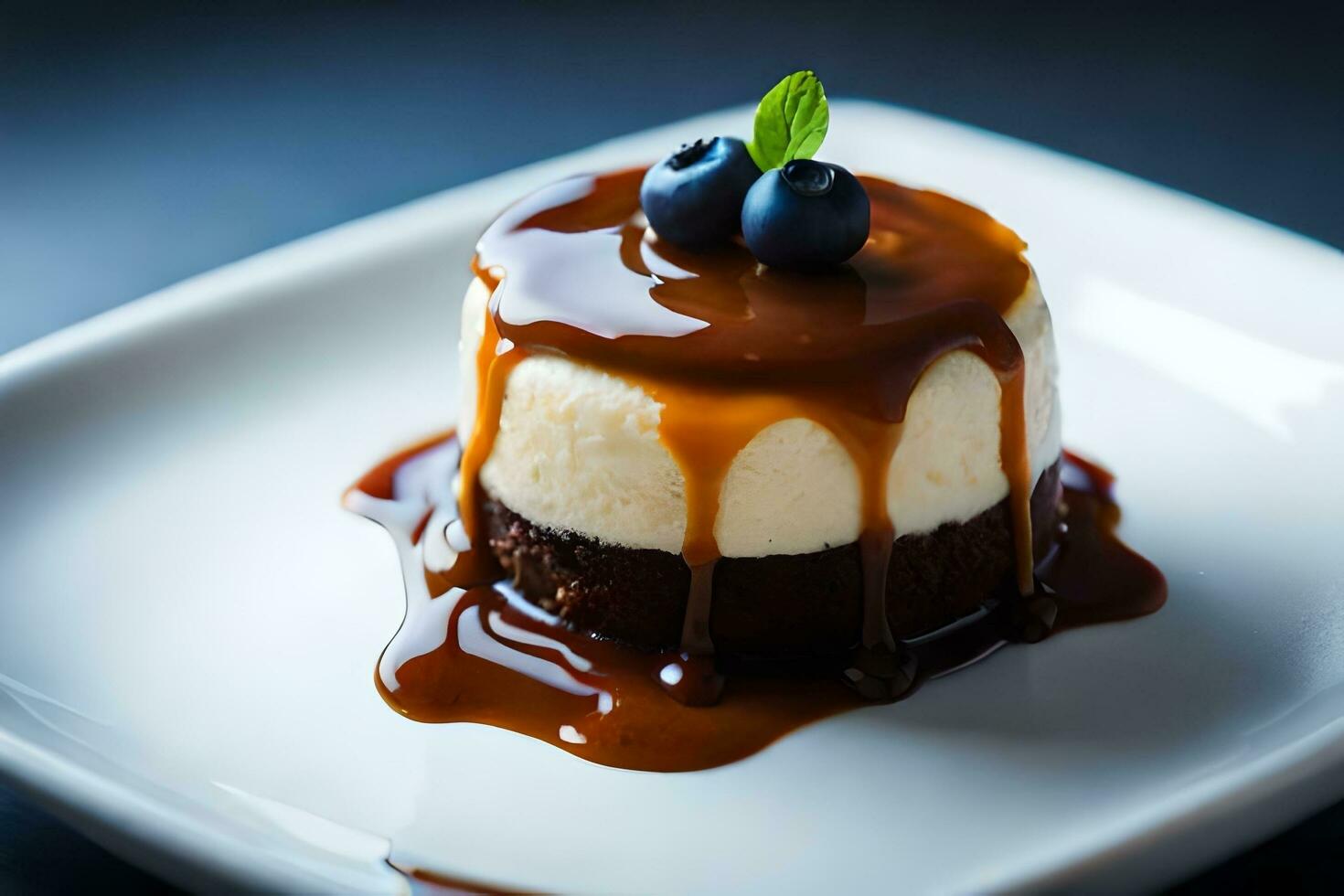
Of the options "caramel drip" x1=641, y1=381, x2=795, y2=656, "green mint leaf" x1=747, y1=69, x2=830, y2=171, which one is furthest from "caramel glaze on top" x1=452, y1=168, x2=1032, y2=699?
"green mint leaf" x1=747, y1=69, x2=830, y2=171

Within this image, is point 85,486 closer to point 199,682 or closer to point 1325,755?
point 199,682

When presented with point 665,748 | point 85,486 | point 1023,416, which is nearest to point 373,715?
point 665,748

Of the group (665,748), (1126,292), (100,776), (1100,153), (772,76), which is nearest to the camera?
(100,776)

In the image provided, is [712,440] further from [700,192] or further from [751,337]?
[700,192]

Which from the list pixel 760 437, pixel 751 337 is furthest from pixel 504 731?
pixel 751 337

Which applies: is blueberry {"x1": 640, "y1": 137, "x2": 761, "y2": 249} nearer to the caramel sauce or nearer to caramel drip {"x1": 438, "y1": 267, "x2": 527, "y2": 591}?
the caramel sauce
